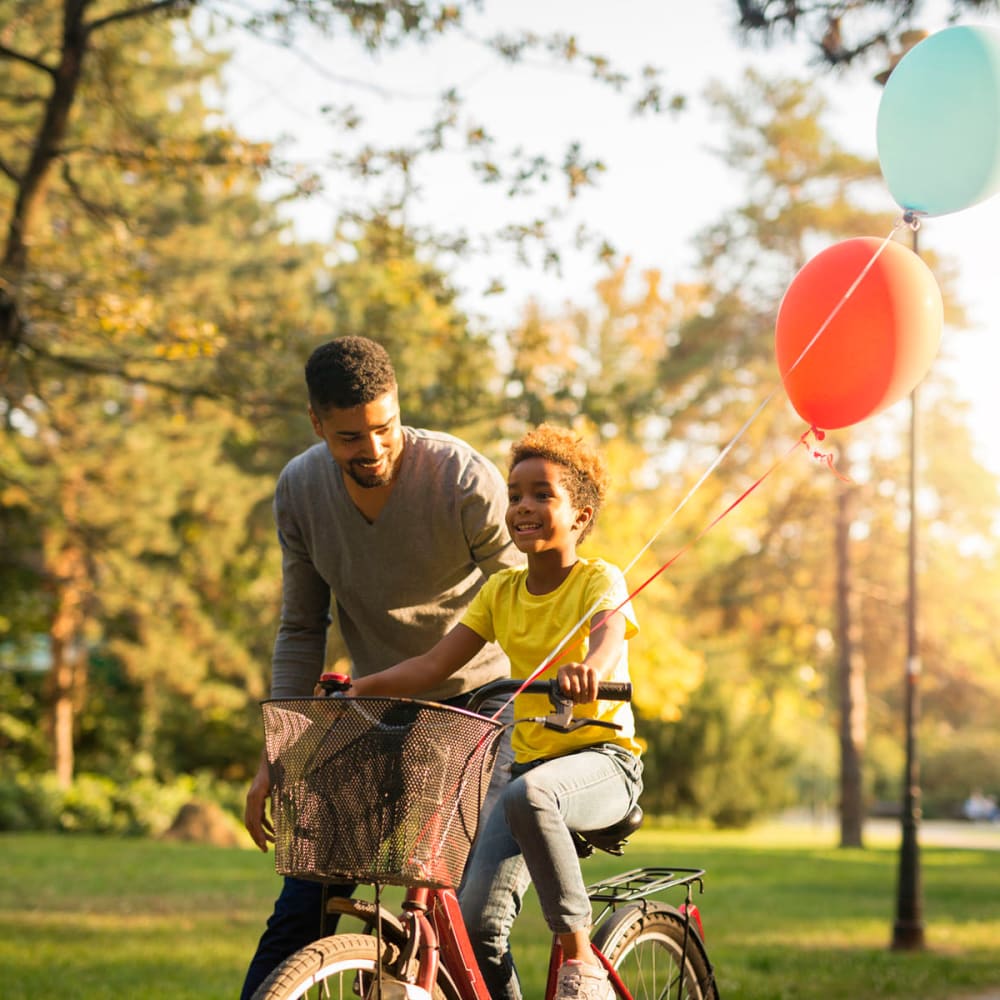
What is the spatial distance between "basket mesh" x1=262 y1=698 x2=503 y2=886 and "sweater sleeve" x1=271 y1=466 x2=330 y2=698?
117 centimetres

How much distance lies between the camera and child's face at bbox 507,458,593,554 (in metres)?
3.70

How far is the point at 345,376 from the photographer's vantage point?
3.68 m

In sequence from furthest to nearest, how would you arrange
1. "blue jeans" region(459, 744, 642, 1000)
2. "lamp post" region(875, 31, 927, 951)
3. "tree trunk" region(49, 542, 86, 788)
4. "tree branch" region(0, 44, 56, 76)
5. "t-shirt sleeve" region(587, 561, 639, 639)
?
"tree trunk" region(49, 542, 86, 788) → "lamp post" region(875, 31, 927, 951) → "tree branch" region(0, 44, 56, 76) → "t-shirt sleeve" region(587, 561, 639, 639) → "blue jeans" region(459, 744, 642, 1000)

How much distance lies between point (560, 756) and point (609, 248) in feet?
20.7

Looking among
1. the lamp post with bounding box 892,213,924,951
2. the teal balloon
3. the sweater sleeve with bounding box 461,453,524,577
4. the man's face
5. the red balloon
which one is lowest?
the lamp post with bounding box 892,213,924,951

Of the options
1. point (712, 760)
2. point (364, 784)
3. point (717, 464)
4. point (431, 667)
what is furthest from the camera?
point (712, 760)

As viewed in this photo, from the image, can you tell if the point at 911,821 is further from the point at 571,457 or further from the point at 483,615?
the point at 571,457

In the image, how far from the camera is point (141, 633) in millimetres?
28750

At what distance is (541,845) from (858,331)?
99.9 inches

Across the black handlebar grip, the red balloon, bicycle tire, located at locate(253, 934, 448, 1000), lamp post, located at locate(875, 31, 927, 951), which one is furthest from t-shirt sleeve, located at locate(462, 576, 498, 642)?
lamp post, located at locate(875, 31, 927, 951)

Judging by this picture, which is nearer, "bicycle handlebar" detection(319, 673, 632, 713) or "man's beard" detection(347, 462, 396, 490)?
"bicycle handlebar" detection(319, 673, 632, 713)

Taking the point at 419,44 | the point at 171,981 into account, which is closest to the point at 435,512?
the point at 171,981

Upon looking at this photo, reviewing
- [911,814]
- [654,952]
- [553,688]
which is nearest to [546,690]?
[553,688]

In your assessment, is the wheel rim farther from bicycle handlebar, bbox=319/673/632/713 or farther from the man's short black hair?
the man's short black hair
